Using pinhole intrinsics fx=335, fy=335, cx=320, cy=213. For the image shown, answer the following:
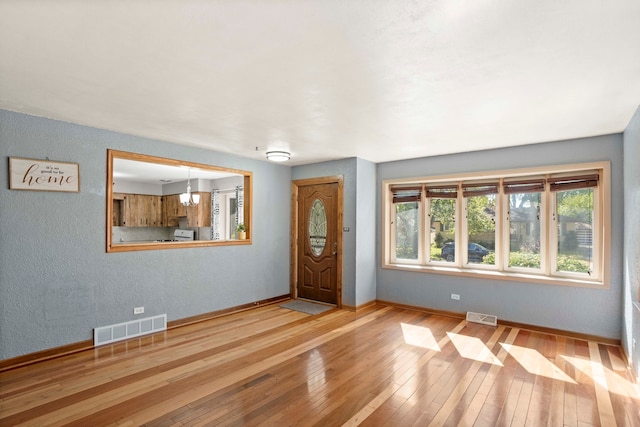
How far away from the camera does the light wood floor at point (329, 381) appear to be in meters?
2.51

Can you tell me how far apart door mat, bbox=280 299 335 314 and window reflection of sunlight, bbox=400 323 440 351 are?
53.6 inches

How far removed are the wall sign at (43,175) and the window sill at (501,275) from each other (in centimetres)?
464

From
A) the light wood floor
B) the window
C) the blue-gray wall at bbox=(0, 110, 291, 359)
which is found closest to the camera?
the light wood floor

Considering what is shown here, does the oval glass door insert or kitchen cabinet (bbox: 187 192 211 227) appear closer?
the oval glass door insert

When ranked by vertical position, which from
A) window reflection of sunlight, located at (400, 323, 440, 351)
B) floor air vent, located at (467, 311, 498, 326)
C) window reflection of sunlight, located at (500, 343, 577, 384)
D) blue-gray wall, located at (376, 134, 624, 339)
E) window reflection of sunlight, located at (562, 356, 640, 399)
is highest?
blue-gray wall, located at (376, 134, 624, 339)

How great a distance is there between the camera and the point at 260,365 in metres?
3.38

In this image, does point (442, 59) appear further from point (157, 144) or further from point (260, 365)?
point (157, 144)

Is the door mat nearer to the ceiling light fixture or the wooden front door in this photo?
the wooden front door

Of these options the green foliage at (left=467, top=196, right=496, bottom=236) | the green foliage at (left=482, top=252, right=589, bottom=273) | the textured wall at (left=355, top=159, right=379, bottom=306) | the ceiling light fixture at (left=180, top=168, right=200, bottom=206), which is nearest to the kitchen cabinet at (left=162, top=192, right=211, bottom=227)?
the ceiling light fixture at (left=180, top=168, right=200, bottom=206)

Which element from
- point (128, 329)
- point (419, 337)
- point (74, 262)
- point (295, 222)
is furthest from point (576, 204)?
point (74, 262)

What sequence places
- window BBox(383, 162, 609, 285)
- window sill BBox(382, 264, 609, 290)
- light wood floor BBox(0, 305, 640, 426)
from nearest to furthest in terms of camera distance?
1. light wood floor BBox(0, 305, 640, 426)
2. window sill BBox(382, 264, 609, 290)
3. window BBox(383, 162, 609, 285)

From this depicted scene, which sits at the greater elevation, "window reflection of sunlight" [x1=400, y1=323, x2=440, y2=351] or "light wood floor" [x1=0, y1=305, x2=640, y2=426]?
"light wood floor" [x1=0, y1=305, x2=640, y2=426]

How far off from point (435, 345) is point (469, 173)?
2.58m

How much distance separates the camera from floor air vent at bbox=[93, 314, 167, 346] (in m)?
3.87
